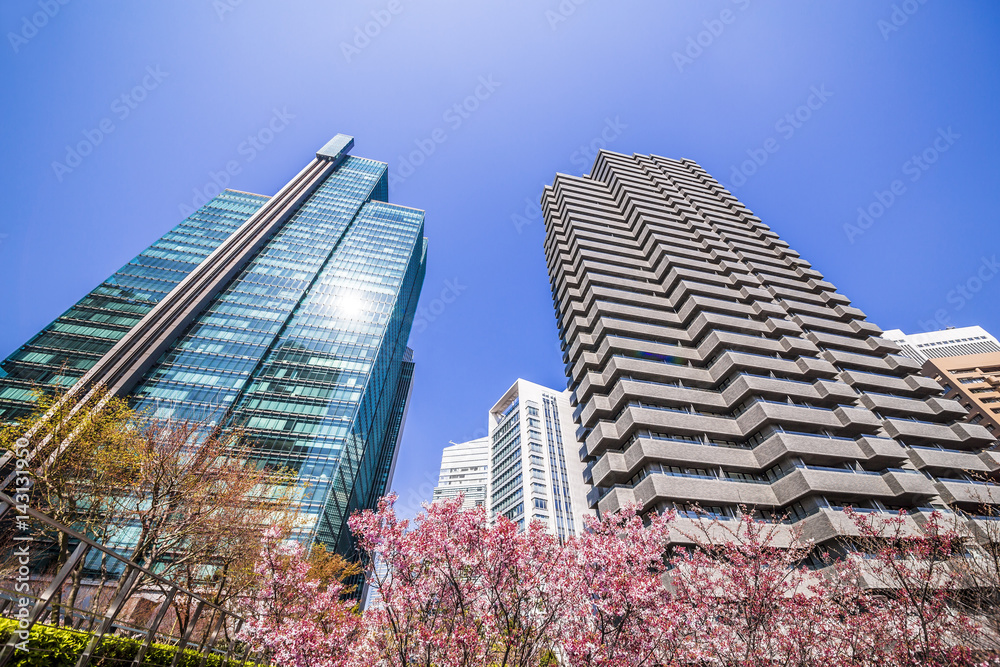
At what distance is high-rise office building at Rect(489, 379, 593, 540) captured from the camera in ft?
199

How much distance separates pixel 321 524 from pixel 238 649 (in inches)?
1057

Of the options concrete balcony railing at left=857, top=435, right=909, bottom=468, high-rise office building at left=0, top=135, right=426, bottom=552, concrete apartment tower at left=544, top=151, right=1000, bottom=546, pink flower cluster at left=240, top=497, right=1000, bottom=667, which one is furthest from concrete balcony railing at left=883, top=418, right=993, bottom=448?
high-rise office building at left=0, top=135, right=426, bottom=552

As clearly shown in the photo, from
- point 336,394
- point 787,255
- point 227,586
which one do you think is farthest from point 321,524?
point 787,255

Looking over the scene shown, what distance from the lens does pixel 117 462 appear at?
49.0ft

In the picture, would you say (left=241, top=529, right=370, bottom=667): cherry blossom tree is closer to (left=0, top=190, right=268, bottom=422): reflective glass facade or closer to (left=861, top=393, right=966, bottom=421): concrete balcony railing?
(left=861, top=393, right=966, bottom=421): concrete balcony railing

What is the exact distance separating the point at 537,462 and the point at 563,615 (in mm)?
58833

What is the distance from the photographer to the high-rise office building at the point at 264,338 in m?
41.1

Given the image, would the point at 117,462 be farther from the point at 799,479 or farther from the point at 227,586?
the point at 799,479

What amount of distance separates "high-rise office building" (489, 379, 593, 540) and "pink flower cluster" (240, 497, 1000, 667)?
47323 mm

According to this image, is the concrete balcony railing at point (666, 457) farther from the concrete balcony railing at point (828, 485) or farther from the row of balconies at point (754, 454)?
the concrete balcony railing at point (828, 485)

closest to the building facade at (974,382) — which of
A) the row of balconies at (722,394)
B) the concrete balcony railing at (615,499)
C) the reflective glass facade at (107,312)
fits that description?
the row of balconies at (722,394)

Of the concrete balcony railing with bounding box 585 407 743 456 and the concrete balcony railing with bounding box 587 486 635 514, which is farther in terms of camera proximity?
the concrete balcony railing with bounding box 585 407 743 456

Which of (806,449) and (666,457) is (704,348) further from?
(666,457)

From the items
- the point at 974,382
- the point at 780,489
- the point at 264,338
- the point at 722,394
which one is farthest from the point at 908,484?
the point at 264,338
